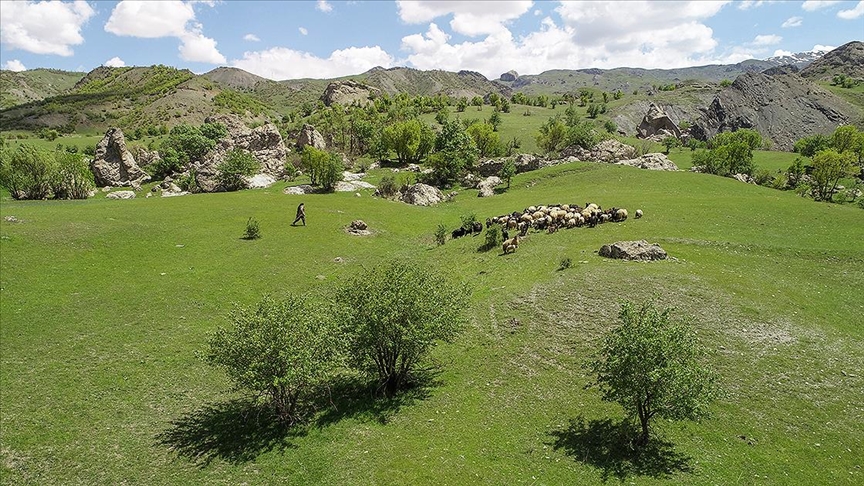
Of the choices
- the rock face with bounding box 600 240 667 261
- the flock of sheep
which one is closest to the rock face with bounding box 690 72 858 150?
the flock of sheep

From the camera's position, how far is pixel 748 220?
49.6 m

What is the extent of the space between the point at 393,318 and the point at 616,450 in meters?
11.4

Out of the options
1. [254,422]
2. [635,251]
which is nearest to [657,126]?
[635,251]

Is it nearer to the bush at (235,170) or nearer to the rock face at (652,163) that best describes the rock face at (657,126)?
the rock face at (652,163)

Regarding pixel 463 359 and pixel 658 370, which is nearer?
pixel 658 370

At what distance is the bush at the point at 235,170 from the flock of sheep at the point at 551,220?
4766cm

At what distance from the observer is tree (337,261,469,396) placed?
22484 millimetres

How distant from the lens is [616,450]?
63.1 ft

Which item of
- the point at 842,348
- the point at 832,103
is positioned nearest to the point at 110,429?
the point at 842,348

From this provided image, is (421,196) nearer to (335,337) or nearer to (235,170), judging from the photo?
(235,170)

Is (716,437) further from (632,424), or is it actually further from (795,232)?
(795,232)

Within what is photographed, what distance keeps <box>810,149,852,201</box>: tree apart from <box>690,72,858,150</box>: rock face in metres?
103

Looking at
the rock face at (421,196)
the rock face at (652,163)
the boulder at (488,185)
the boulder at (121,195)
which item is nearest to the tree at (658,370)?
the rock face at (421,196)

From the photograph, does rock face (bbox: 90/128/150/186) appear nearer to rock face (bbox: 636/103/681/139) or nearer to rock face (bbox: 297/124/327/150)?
rock face (bbox: 297/124/327/150)
